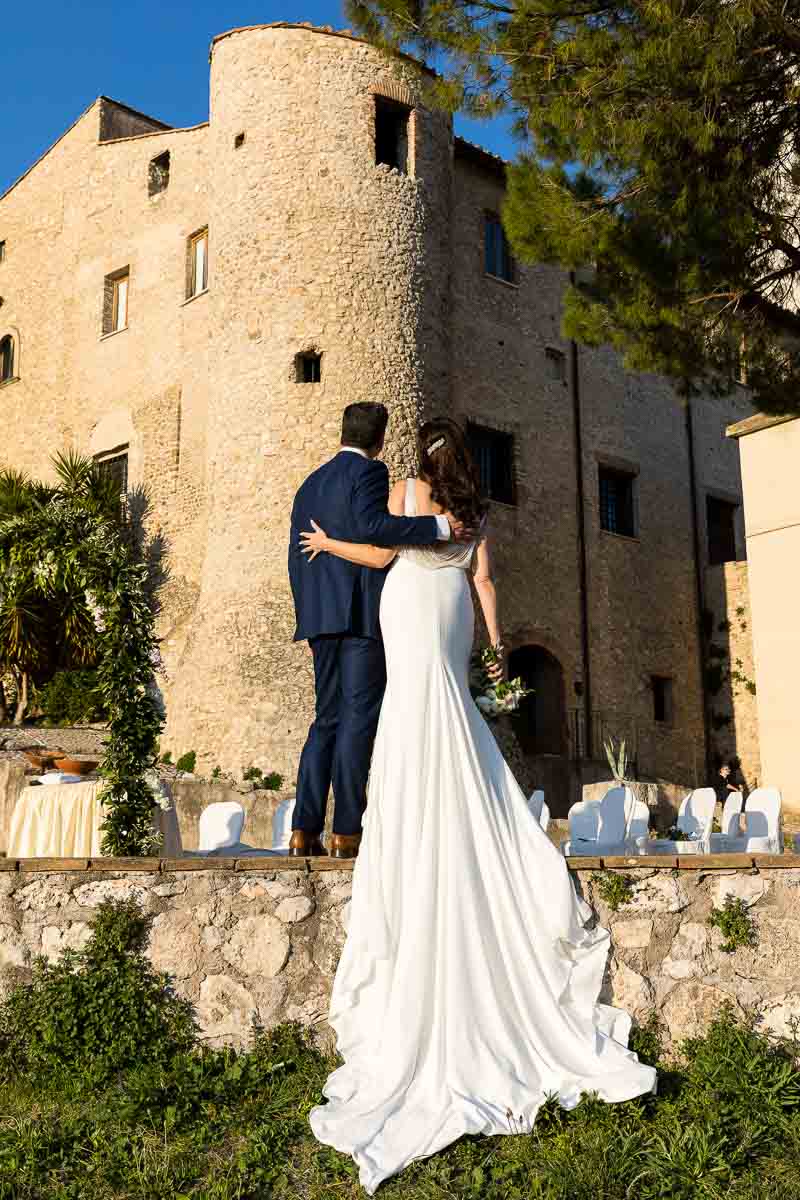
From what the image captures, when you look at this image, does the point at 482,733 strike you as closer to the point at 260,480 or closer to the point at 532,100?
the point at 532,100

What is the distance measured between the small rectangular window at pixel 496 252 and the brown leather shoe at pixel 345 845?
1683cm

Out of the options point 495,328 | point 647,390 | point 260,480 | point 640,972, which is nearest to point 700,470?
point 647,390

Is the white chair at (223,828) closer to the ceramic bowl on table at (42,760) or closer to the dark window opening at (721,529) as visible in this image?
the ceramic bowl on table at (42,760)

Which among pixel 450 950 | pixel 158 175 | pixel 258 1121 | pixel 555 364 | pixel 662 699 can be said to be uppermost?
pixel 158 175

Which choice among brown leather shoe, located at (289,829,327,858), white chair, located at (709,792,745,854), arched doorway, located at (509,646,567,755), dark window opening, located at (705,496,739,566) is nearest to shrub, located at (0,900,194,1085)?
brown leather shoe, located at (289,829,327,858)

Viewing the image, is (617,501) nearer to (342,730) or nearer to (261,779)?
(261,779)

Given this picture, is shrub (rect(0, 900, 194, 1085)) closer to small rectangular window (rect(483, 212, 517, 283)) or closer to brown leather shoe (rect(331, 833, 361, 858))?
brown leather shoe (rect(331, 833, 361, 858))

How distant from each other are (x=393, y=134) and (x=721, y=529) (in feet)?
34.5

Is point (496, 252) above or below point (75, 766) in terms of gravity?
above

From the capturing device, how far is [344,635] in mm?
4871

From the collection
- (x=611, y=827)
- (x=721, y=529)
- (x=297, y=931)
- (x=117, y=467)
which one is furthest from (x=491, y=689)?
(x=721, y=529)

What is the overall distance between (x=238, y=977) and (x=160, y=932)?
0.34 meters

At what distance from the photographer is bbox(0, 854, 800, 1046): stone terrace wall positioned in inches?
176

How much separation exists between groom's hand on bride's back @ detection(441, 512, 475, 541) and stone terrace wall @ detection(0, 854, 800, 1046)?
1.29m
